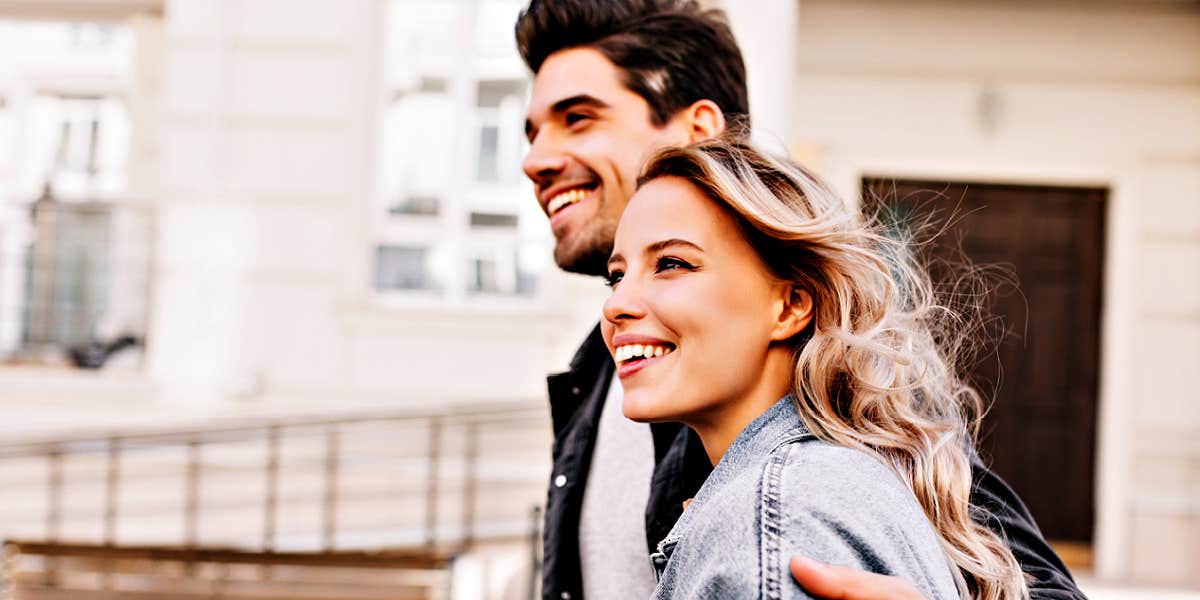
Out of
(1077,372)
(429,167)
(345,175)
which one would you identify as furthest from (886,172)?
(345,175)

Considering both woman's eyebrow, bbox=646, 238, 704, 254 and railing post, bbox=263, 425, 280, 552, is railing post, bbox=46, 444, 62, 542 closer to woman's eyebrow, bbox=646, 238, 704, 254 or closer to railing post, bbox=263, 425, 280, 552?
railing post, bbox=263, 425, 280, 552

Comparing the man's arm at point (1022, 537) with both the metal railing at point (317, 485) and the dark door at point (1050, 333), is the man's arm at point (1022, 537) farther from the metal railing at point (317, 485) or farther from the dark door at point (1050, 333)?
the dark door at point (1050, 333)

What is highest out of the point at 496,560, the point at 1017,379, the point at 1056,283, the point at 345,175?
the point at 345,175

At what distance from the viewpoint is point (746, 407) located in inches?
50.7

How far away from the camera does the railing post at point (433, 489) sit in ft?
21.3

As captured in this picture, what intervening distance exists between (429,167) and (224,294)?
1.60 m

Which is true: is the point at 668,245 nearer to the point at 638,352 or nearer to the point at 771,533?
the point at 638,352

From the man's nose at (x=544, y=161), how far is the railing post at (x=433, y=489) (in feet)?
15.6

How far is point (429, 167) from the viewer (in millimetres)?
7340

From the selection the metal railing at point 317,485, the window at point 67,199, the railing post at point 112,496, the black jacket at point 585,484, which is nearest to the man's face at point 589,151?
the black jacket at point 585,484

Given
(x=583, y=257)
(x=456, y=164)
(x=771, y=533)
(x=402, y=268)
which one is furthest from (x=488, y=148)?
(x=771, y=533)

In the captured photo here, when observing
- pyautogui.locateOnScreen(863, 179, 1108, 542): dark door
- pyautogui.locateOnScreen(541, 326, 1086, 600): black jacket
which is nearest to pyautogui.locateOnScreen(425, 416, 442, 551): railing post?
pyautogui.locateOnScreen(863, 179, 1108, 542): dark door

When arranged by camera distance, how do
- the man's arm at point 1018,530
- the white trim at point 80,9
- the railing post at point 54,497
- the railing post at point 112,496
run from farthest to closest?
the white trim at point 80,9, the railing post at point 54,497, the railing post at point 112,496, the man's arm at point 1018,530

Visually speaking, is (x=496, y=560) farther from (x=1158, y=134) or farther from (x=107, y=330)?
(x=1158, y=134)
